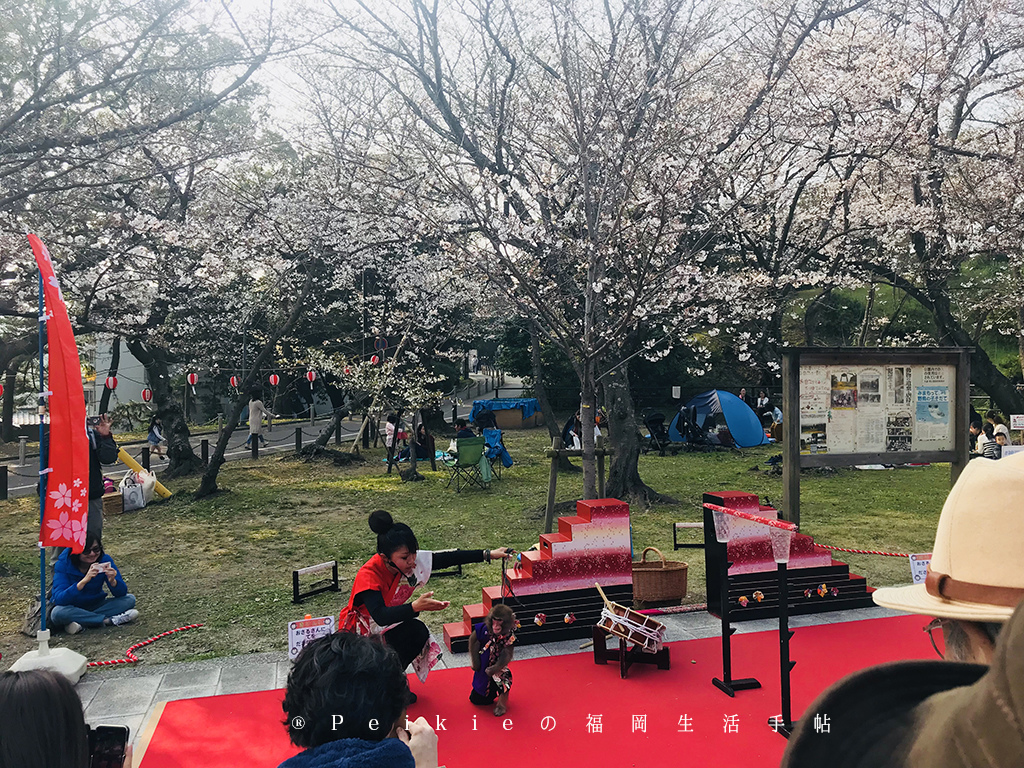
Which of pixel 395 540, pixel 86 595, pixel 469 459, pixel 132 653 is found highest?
pixel 395 540

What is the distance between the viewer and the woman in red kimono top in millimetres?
4426

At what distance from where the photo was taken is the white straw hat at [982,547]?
1044 mm

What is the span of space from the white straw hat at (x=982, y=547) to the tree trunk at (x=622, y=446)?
10.3 m

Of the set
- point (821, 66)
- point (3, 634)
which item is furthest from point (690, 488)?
point (3, 634)

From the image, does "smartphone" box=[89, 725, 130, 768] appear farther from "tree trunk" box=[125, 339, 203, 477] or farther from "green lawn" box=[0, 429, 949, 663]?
"tree trunk" box=[125, 339, 203, 477]

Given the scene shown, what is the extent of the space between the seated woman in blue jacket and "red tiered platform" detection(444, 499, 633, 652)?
3.02 m

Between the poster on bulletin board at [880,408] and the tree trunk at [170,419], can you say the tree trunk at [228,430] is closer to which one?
the tree trunk at [170,419]

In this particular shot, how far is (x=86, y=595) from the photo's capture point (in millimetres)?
6422

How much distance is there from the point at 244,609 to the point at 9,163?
4945 mm

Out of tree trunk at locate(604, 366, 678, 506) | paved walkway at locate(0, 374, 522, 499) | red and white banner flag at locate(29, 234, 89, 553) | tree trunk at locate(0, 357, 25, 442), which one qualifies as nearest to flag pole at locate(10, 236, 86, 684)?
red and white banner flag at locate(29, 234, 89, 553)

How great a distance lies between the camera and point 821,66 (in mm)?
11805

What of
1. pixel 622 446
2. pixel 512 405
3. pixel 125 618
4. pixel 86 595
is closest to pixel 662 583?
pixel 125 618

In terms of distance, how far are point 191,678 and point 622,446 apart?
7.72 meters

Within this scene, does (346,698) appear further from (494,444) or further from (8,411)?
(8,411)
